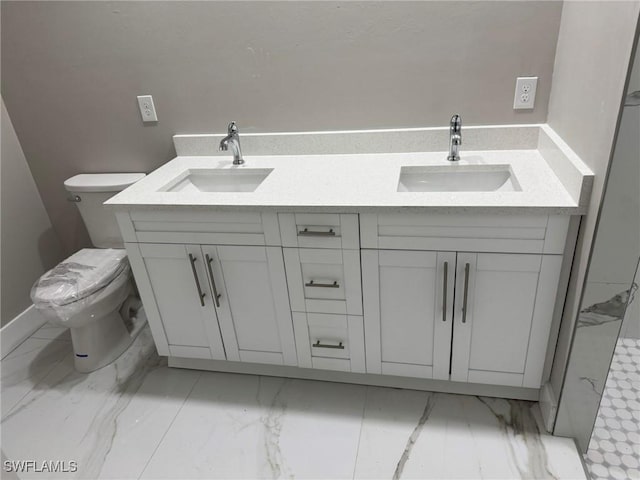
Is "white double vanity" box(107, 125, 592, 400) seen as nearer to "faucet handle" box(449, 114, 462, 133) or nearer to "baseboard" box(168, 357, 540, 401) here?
"baseboard" box(168, 357, 540, 401)

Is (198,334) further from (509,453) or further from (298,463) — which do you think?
(509,453)

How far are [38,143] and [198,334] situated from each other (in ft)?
3.96

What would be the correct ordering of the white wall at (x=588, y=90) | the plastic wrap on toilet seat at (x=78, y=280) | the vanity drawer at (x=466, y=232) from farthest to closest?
1. the plastic wrap on toilet seat at (x=78, y=280)
2. the vanity drawer at (x=466, y=232)
3. the white wall at (x=588, y=90)

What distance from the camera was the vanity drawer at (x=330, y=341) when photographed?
1.64 m

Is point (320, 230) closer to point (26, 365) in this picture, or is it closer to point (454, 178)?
point (454, 178)

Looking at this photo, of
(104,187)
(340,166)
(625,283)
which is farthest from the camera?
(104,187)

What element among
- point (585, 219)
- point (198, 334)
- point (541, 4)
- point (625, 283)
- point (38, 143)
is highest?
point (541, 4)

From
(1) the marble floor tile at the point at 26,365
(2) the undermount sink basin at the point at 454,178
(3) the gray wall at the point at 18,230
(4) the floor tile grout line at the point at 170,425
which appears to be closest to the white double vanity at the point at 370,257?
(2) the undermount sink basin at the point at 454,178

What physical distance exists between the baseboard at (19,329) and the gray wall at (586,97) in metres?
2.32

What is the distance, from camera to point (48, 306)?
69.2 inches

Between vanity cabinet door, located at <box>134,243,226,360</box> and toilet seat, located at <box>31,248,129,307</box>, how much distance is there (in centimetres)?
23

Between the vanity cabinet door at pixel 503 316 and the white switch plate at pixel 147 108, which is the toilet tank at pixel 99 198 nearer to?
the white switch plate at pixel 147 108

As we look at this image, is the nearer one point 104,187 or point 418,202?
point 418,202

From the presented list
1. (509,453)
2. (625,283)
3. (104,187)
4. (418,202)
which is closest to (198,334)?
(104,187)
